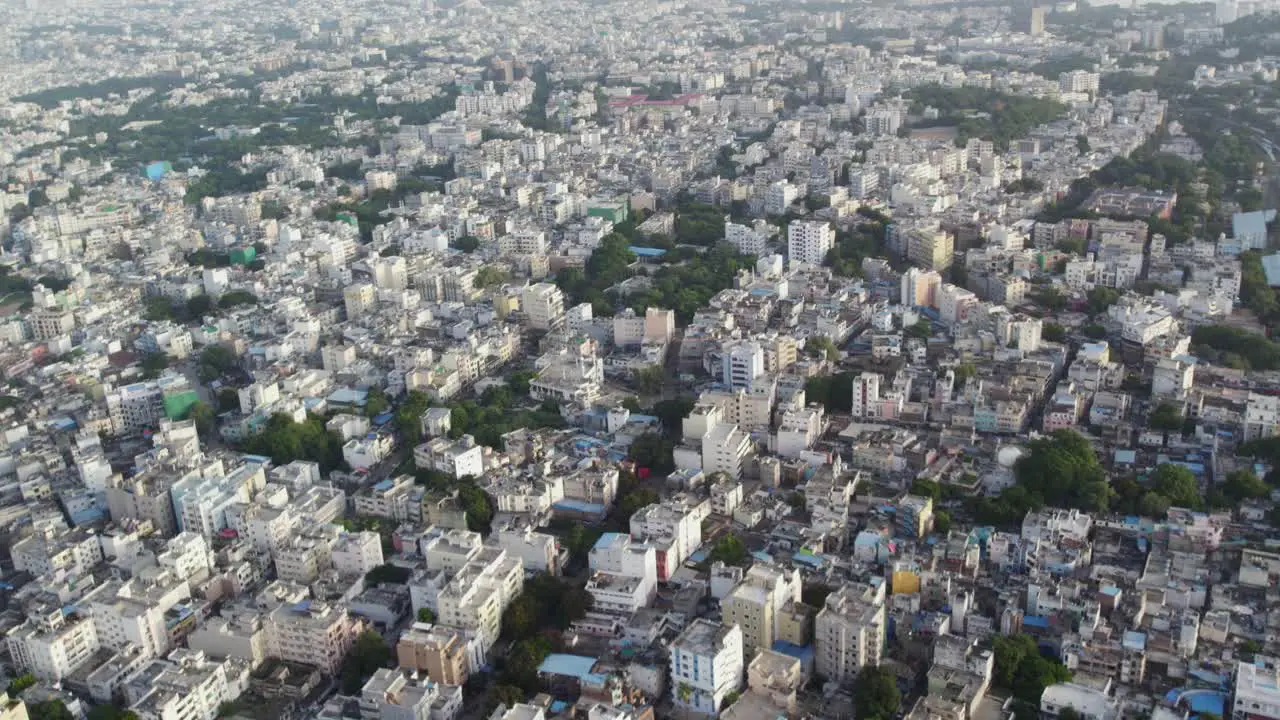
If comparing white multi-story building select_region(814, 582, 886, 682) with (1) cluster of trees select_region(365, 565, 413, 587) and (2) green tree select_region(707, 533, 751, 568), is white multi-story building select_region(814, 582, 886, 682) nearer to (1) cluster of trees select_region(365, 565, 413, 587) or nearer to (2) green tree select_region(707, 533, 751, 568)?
(2) green tree select_region(707, 533, 751, 568)

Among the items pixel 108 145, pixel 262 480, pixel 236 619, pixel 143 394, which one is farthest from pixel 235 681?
pixel 108 145

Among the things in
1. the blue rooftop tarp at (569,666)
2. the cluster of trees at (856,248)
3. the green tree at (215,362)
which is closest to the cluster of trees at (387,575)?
the blue rooftop tarp at (569,666)

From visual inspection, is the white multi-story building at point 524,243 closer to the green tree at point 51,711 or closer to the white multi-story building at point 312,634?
the white multi-story building at point 312,634

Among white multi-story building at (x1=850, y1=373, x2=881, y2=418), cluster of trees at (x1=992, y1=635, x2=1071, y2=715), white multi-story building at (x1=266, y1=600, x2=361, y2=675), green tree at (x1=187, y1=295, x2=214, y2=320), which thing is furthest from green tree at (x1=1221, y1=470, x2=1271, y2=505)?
green tree at (x1=187, y1=295, x2=214, y2=320)

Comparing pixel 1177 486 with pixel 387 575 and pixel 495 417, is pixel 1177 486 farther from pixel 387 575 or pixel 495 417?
pixel 387 575

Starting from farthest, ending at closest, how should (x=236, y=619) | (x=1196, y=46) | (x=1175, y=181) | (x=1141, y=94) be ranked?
1. (x=1196, y=46)
2. (x=1141, y=94)
3. (x=1175, y=181)
4. (x=236, y=619)

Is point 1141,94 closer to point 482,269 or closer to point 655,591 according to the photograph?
point 482,269
